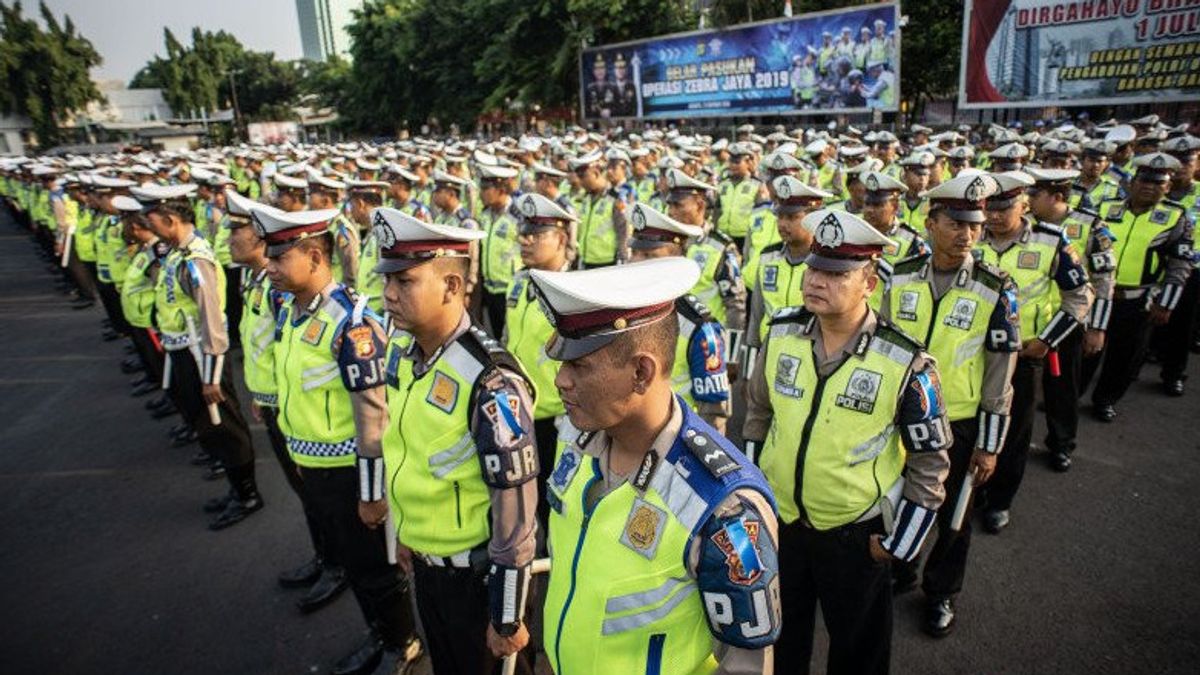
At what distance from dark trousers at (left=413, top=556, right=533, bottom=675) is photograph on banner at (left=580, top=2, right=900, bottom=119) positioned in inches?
845

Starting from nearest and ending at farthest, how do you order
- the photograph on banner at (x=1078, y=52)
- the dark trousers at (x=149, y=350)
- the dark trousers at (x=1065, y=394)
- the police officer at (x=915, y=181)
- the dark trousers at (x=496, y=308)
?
1. the dark trousers at (x=1065, y=394)
2. the dark trousers at (x=149, y=350)
3. the dark trousers at (x=496, y=308)
4. the police officer at (x=915, y=181)
5. the photograph on banner at (x=1078, y=52)

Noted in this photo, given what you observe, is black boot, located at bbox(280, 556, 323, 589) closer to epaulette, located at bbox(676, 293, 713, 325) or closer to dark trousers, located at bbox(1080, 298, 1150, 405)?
epaulette, located at bbox(676, 293, 713, 325)

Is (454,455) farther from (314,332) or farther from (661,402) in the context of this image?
(314,332)

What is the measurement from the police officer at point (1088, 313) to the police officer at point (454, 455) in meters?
4.80

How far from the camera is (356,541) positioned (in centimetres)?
330

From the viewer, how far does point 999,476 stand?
4480mm

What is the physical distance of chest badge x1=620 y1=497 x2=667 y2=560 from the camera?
5.18 ft

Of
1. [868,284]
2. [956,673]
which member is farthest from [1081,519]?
[868,284]

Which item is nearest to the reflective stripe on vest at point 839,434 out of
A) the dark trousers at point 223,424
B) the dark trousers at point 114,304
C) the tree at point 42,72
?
the dark trousers at point 223,424

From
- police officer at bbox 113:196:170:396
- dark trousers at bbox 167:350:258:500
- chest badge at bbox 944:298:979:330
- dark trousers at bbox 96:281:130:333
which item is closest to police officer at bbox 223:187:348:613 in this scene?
dark trousers at bbox 167:350:258:500

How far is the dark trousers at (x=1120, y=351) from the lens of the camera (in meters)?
6.07

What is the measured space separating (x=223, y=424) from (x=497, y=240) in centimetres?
343

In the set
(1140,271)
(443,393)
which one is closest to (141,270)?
(443,393)

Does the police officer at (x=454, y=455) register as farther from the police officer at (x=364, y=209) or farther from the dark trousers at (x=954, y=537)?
the police officer at (x=364, y=209)
